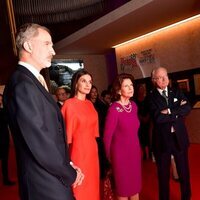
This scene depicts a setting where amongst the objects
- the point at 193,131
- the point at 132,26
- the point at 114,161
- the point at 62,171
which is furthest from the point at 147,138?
the point at 62,171

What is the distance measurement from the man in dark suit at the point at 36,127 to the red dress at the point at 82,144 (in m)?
1.02

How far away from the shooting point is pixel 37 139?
1.33 meters

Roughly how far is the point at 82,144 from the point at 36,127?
4.23 feet

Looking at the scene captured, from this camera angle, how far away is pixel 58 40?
8172 mm

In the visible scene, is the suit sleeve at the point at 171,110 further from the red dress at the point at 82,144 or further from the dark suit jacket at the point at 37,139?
the dark suit jacket at the point at 37,139

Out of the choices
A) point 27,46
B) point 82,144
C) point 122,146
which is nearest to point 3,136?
point 82,144

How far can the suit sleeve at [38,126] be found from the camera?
132 centimetres

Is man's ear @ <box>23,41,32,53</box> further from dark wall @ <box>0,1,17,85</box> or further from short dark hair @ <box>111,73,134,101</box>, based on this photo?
dark wall @ <box>0,1,17,85</box>

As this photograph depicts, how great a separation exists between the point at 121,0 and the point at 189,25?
160 cm

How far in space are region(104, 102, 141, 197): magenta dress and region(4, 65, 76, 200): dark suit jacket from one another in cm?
114

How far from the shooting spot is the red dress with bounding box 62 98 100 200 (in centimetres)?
256

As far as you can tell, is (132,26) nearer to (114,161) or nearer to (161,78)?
(161,78)

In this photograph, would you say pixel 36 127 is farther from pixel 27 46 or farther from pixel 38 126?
pixel 27 46

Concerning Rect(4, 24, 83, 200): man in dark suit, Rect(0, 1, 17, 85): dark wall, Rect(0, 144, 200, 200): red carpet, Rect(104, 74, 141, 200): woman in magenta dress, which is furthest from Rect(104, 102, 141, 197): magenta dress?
Rect(0, 1, 17, 85): dark wall
